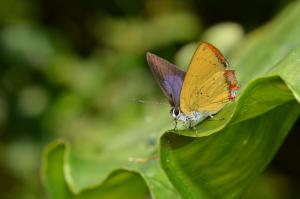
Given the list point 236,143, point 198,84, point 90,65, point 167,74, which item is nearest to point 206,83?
point 198,84

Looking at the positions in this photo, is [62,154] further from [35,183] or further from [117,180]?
[35,183]

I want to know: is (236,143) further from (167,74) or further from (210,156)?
(167,74)

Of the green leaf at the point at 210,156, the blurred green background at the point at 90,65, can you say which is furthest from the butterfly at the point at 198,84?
the blurred green background at the point at 90,65

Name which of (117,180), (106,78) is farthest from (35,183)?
(117,180)

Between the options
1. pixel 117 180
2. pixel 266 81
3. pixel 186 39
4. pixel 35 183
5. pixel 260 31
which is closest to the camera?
pixel 266 81

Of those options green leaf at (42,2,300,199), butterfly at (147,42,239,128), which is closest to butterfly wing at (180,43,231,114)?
butterfly at (147,42,239,128)

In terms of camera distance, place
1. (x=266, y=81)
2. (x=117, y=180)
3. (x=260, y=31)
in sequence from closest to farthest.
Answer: (x=266, y=81), (x=117, y=180), (x=260, y=31)

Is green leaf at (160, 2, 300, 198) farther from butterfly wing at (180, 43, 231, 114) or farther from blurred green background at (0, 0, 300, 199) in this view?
blurred green background at (0, 0, 300, 199)
